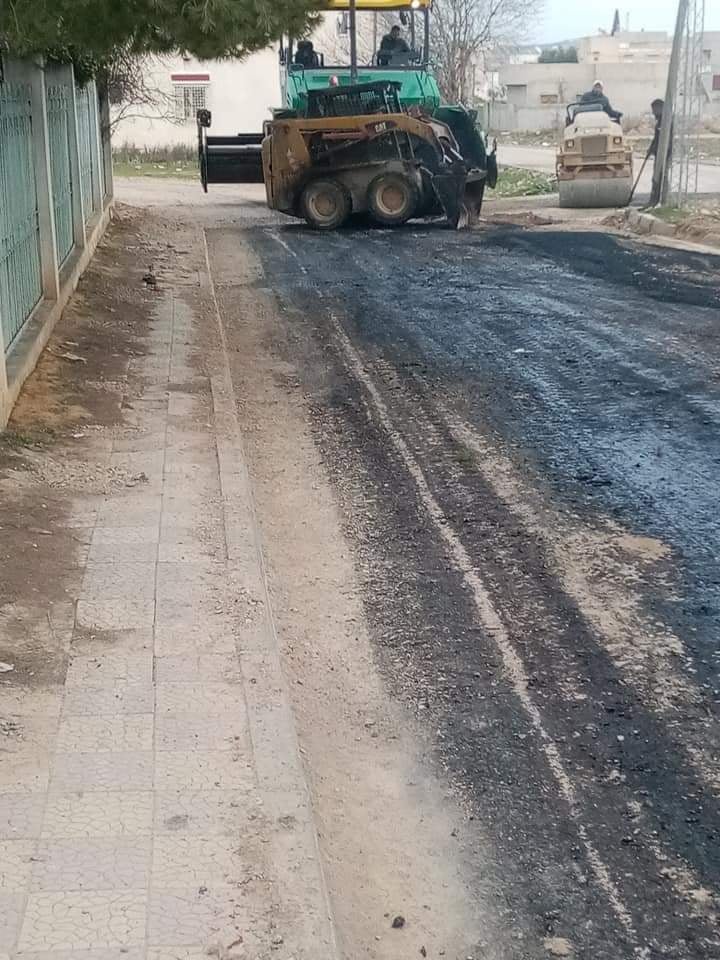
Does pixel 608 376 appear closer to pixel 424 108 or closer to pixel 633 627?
pixel 633 627

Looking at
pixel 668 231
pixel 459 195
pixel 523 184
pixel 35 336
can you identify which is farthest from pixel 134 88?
pixel 35 336

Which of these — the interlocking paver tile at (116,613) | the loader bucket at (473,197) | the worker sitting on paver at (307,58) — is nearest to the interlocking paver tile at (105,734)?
the interlocking paver tile at (116,613)

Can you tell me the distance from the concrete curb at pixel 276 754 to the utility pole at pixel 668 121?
58.1 ft

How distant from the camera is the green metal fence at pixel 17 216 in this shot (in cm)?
935

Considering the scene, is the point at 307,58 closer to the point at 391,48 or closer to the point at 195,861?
the point at 391,48

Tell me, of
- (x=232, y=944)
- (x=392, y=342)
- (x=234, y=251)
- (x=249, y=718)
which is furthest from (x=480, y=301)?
(x=232, y=944)

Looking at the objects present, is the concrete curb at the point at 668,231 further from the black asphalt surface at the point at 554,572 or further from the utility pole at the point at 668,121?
the black asphalt surface at the point at 554,572

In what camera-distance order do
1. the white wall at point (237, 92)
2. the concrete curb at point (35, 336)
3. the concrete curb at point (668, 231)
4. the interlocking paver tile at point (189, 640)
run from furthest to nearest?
the white wall at point (237, 92) < the concrete curb at point (668, 231) < the concrete curb at point (35, 336) < the interlocking paver tile at point (189, 640)

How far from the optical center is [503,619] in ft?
17.9

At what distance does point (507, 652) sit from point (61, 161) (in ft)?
34.3

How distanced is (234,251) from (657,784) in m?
15.6

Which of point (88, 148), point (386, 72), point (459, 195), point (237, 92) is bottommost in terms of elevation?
point (459, 195)

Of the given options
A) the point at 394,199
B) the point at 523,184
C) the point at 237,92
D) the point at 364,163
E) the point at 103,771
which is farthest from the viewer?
the point at 237,92

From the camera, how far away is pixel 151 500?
6.82 m
